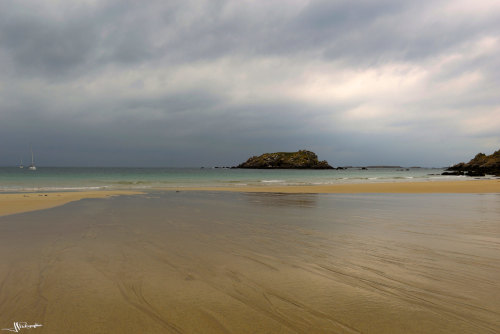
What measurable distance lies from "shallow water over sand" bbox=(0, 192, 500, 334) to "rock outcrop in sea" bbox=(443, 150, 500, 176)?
86808mm

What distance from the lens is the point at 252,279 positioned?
4773mm

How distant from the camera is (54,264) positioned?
18.2 feet

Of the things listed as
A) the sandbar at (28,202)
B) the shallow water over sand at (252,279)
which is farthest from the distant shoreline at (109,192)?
the shallow water over sand at (252,279)

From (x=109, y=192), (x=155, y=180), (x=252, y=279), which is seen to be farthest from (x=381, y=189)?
(x=155, y=180)

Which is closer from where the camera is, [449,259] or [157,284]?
[157,284]

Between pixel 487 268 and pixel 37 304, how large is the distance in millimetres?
7223

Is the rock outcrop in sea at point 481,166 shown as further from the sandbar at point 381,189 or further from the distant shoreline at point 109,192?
the distant shoreline at point 109,192

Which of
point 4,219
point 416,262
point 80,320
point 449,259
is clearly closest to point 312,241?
point 416,262

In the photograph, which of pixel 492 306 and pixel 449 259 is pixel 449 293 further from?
pixel 449 259

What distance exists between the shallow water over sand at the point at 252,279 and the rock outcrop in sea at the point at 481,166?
86.8 m

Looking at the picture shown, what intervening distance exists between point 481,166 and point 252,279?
109579 mm

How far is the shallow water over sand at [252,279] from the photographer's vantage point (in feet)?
11.2

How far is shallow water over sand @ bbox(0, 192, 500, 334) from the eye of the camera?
11.2 ft

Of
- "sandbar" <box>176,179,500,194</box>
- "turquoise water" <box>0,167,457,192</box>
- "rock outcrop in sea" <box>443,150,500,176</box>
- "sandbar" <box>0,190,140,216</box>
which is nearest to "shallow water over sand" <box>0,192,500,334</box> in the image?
"sandbar" <box>0,190,140,216</box>
